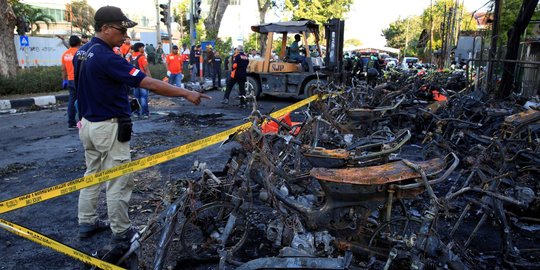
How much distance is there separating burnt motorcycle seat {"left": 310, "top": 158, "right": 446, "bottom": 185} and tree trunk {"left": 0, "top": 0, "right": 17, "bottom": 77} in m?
13.5

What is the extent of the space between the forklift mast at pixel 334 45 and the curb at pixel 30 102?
335 inches

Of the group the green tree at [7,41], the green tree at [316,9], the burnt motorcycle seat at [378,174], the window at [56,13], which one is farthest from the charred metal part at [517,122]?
the window at [56,13]

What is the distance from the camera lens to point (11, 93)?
12.6 metres

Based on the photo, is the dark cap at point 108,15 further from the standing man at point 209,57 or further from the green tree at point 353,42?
the green tree at point 353,42

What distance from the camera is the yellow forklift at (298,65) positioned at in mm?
Answer: 12062

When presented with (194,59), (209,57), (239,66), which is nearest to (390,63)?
(209,57)

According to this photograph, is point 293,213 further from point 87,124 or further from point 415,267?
point 87,124

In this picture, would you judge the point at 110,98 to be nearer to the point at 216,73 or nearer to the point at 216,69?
the point at 216,69

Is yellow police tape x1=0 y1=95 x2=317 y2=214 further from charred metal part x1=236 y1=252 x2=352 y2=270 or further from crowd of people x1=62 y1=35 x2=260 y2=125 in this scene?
charred metal part x1=236 y1=252 x2=352 y2=270

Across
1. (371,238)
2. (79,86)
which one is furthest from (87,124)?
(371,238)

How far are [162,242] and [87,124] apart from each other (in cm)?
131

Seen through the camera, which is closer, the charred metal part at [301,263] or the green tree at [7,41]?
the charred metal part at [301,263]

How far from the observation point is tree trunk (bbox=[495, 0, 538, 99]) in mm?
9267

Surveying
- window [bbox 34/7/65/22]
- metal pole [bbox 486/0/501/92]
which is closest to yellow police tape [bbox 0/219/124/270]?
metal pole [bbox 486/0/501/92]
